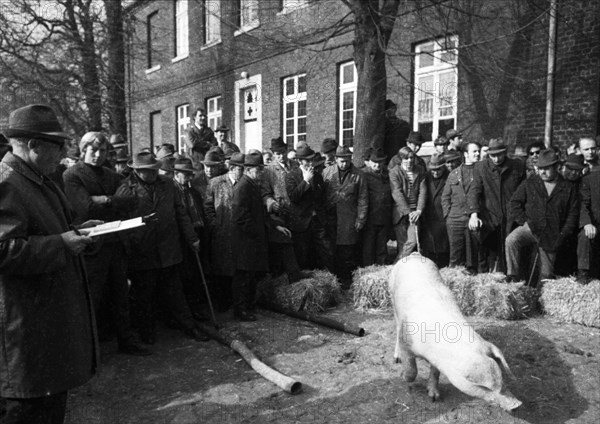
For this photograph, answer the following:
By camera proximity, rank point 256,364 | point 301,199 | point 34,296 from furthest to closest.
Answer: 1. point 301,199
2. point 256,364
3. point 34,296

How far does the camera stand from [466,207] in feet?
25.9

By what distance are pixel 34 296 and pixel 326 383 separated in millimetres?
2885

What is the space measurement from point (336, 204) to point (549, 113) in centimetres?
503

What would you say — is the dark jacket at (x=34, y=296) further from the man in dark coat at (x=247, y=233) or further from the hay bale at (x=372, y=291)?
the hay bale at (x=372, y=291)

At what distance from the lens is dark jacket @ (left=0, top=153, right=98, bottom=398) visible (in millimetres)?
2846

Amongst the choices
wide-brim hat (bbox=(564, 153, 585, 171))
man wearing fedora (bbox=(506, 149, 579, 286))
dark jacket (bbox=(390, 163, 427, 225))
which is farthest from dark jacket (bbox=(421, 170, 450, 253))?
wide-brim hat (bbox=(564, 153, 585, 171))

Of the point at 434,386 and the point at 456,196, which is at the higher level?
the point at 456,196

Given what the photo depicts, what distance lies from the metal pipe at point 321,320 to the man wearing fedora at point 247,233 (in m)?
0.43

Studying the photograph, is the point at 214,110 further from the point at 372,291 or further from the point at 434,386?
the point at 434,386

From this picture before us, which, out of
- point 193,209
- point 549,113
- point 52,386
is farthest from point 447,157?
point 52,386

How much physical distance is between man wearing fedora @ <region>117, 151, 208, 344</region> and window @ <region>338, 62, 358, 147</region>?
8.99 metres

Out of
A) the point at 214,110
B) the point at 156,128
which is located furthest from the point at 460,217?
the point at 156,128

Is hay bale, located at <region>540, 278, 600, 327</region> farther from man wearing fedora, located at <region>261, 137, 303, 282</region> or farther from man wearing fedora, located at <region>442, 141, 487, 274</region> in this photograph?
man wearing fedora, located at <region>261, 137, 303, 282</region>

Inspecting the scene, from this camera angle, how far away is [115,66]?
16.8 metres
